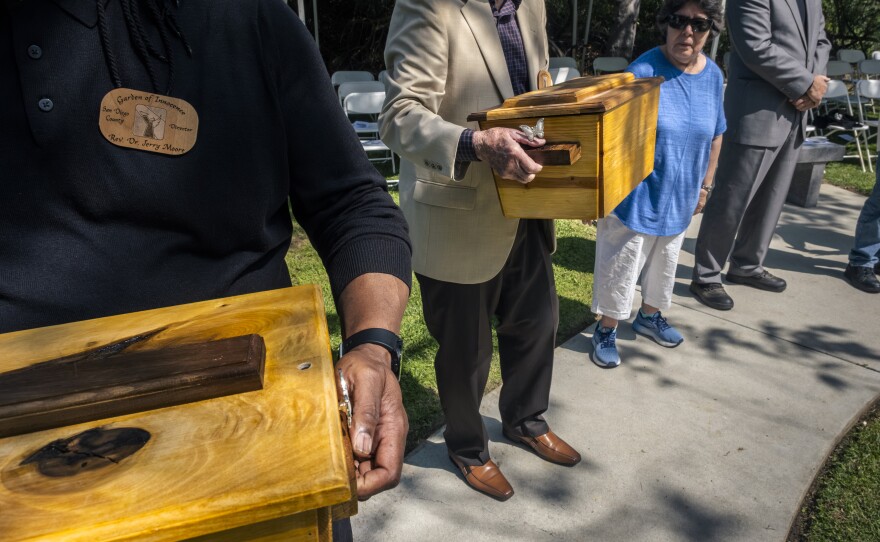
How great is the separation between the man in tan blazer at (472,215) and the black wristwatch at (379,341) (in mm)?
1016

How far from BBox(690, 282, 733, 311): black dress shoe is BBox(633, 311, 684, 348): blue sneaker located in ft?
1.93

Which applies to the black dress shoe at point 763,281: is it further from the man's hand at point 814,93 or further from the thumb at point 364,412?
the thumb at point 364,412

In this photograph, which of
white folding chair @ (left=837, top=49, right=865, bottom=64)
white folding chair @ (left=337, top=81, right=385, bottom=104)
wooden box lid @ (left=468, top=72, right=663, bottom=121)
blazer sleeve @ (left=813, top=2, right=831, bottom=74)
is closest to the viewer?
wooden box lid @ (left=468, top=72, right=663, bottom=121)

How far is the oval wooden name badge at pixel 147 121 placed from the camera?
0.93 meters

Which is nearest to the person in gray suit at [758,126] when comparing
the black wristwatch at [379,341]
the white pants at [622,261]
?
the white pants at [622,261]

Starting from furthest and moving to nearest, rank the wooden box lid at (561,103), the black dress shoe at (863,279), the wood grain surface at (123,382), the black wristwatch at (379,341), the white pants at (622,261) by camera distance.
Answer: the black dress shoe at (863,279), the white pants at (622,261), the wooden box lid at (561,103), the black wristwatch at (379,341), the wood grain surface at (123,382)

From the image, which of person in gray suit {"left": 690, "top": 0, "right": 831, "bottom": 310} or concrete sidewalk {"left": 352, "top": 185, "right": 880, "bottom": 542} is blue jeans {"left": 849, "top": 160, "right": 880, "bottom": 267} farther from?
person in gray suit {"left": 690, "top": 0, "right": 831, "bottom": 310}

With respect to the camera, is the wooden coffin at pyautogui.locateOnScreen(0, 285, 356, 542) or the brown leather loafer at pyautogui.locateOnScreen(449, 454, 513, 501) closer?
the wooden coffin at pyautogui.locateOnScreen(0, 285, 356, 542)

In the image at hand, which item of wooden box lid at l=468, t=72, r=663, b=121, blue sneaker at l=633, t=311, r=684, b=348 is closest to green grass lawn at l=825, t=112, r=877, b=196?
blue sneaker at l=633, t=311, r=684, b=348

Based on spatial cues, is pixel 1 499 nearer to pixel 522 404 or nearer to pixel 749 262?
pixel 522 404

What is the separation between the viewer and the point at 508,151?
1779 millimetres

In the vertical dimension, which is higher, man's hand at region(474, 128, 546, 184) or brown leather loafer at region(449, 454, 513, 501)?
man's hand at region(474, 128, 546, 184)

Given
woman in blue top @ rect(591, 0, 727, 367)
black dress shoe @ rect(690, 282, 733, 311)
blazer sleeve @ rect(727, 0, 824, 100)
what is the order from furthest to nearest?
black dress shoe @ rect(690, 282, 733, 311) < blazer sleeve @ rect(727, 0, 824, 100) < woman in blue top @ rect(591, 0, 727, 367)

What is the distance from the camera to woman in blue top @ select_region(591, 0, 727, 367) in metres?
2.92
